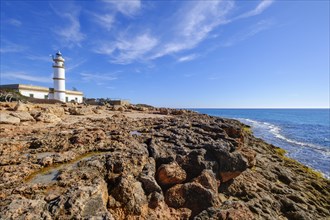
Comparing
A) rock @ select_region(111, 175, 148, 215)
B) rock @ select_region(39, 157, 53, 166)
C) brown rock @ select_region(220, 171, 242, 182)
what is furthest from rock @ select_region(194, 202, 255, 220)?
rock @ select_region(39, 157, 53, 166)

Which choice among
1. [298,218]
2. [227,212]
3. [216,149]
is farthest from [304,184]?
[227,212]

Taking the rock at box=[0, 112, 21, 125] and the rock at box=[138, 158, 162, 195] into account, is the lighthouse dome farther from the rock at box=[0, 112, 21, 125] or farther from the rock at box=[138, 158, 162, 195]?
the rock at box=[138, 158, 162, 195]

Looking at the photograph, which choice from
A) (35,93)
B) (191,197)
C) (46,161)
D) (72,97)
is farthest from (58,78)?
(191,197)

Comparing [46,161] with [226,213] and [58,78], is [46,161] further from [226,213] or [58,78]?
[58,78]

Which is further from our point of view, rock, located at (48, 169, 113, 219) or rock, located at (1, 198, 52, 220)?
rock, located at (48, 169, 113, 219)

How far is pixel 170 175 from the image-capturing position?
7.18 metres

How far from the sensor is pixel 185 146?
9.32 metres

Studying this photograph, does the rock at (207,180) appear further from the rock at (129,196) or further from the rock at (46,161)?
the rock at (46,161)

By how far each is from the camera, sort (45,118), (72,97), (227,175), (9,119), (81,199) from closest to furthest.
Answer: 1. (81,199)
2. (227,175)
3. (9,119)
4. (45,118)
5. (72,97)

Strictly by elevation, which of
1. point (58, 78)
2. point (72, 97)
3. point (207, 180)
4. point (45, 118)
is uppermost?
point (58, 78)

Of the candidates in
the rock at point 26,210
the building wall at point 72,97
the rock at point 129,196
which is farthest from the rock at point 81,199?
the building wall at point 72,97

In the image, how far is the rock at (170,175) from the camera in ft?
23.3

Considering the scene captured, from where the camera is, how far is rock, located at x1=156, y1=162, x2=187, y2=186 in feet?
23.3

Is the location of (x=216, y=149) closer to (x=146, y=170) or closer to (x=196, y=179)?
(x=196, y=179)
